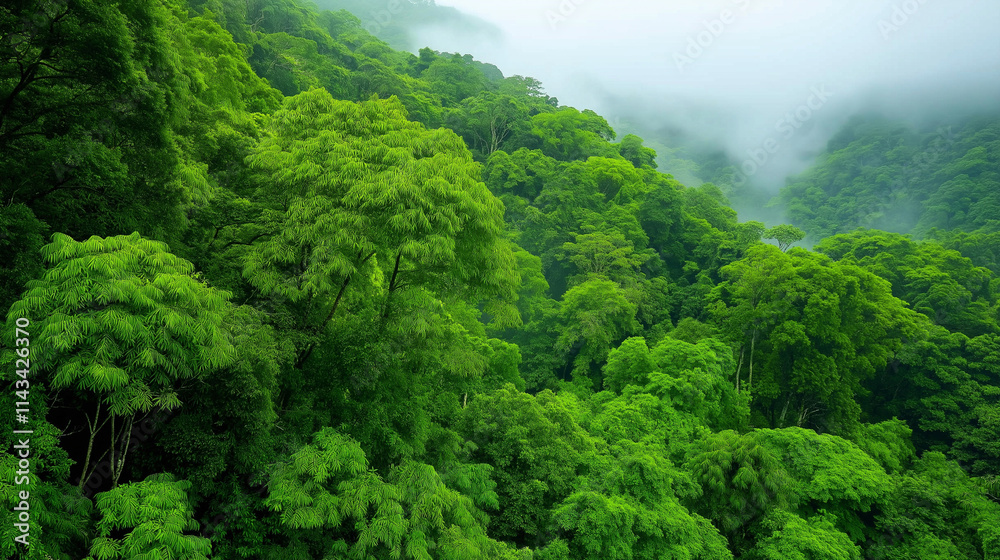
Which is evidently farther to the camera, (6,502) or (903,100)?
(903,100)

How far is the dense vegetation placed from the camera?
16.0 ft

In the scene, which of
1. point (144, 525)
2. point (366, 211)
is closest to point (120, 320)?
point (144, 525)

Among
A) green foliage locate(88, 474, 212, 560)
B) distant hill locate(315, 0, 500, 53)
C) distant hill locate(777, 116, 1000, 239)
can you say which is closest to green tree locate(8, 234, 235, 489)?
green foliage locate(88, 474, 212, 560)

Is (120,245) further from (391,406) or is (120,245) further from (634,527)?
(634,527)

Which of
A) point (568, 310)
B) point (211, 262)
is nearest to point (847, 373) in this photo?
point (568, 310)

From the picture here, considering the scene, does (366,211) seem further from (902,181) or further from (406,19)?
(406,19)

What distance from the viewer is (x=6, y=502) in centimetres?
386

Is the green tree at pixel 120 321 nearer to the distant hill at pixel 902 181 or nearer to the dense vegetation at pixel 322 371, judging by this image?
the dense vegetation at pixel 322 371

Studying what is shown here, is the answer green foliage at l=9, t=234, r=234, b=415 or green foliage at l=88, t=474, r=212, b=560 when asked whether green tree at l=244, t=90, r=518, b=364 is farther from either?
green foliage at l=88, t=474, r=212, b=560

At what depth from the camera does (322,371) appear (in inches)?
339

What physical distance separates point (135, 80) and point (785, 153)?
283 feet

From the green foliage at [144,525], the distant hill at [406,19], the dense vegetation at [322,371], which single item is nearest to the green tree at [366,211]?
the dense vegetation at [322,371]

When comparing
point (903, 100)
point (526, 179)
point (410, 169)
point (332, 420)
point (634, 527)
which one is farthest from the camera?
point (903, 100)
